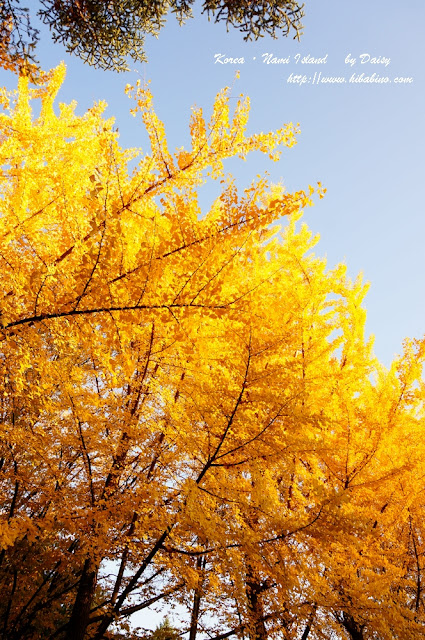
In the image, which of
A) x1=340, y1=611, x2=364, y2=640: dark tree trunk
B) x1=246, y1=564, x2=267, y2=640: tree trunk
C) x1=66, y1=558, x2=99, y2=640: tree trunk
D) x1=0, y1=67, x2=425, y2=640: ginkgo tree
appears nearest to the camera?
x1=0, y1=67, x2=425, y2=640: ginkgo tree

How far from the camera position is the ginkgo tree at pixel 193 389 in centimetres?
208

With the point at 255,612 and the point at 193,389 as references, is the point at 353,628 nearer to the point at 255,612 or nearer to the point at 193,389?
the point at 255,612

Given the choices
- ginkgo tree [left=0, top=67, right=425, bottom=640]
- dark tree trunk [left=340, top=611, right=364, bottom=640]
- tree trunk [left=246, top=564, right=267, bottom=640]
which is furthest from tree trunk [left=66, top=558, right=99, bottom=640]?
dark tree trunk [left=340, top=611, right=364, bottom=640]

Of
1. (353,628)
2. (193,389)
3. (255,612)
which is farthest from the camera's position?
(353,628)

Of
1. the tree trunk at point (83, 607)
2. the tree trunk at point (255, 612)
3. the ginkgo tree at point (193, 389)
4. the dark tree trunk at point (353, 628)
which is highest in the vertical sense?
the ginkgo tree at point (193, 389)

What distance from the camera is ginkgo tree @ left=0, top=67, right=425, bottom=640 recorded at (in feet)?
6.82

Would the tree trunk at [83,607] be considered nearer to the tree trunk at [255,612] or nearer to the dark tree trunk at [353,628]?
the tree trunk at [255,612]

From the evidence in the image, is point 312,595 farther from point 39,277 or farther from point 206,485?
point 39,277

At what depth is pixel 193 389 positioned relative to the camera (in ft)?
9.76

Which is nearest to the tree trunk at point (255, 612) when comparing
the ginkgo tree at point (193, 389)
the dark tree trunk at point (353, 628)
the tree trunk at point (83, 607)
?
the ginkgo tree at point (193, 389)

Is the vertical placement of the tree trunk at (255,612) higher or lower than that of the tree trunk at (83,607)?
lower

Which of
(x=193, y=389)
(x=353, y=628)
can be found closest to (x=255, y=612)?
(x=353, y=628)

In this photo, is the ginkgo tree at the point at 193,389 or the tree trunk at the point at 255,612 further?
the tree trunk at the point at 255,612

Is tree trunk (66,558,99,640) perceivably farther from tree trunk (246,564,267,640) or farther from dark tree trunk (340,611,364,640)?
dark tree trunk (340,611,364,640)
